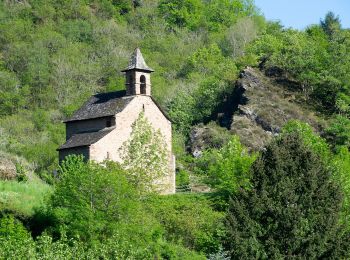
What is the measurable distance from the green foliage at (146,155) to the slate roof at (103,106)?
138cm

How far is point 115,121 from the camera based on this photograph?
51250mm

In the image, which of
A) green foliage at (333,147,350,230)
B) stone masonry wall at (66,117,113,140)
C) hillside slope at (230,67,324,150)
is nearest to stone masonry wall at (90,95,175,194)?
stone masonry wall at (66,117,113,140)

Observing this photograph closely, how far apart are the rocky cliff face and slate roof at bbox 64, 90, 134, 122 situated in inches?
564

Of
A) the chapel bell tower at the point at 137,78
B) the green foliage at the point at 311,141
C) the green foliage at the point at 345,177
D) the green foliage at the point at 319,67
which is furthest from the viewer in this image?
the green foliage at the point at 319,67

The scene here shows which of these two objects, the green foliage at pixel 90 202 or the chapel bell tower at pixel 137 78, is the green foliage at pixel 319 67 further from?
the green foliage at pixel 90 202

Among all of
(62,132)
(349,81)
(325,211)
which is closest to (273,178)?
(325,211)

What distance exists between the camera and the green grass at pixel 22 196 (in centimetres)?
3641

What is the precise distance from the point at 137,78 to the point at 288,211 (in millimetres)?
17206

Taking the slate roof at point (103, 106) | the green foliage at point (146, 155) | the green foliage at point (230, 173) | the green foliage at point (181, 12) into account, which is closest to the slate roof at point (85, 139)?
the slate roof at point (103, 106)

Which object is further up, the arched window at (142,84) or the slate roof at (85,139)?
the arched window at (142,84)

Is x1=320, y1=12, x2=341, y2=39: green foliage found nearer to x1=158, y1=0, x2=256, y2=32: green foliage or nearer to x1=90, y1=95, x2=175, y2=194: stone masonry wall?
x1=158, y1=0, x2=256, y2=32: green foliage

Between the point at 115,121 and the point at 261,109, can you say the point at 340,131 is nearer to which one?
the point at 261,109

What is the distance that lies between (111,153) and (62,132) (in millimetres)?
28390

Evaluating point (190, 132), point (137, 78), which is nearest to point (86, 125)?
point (137, 78)
